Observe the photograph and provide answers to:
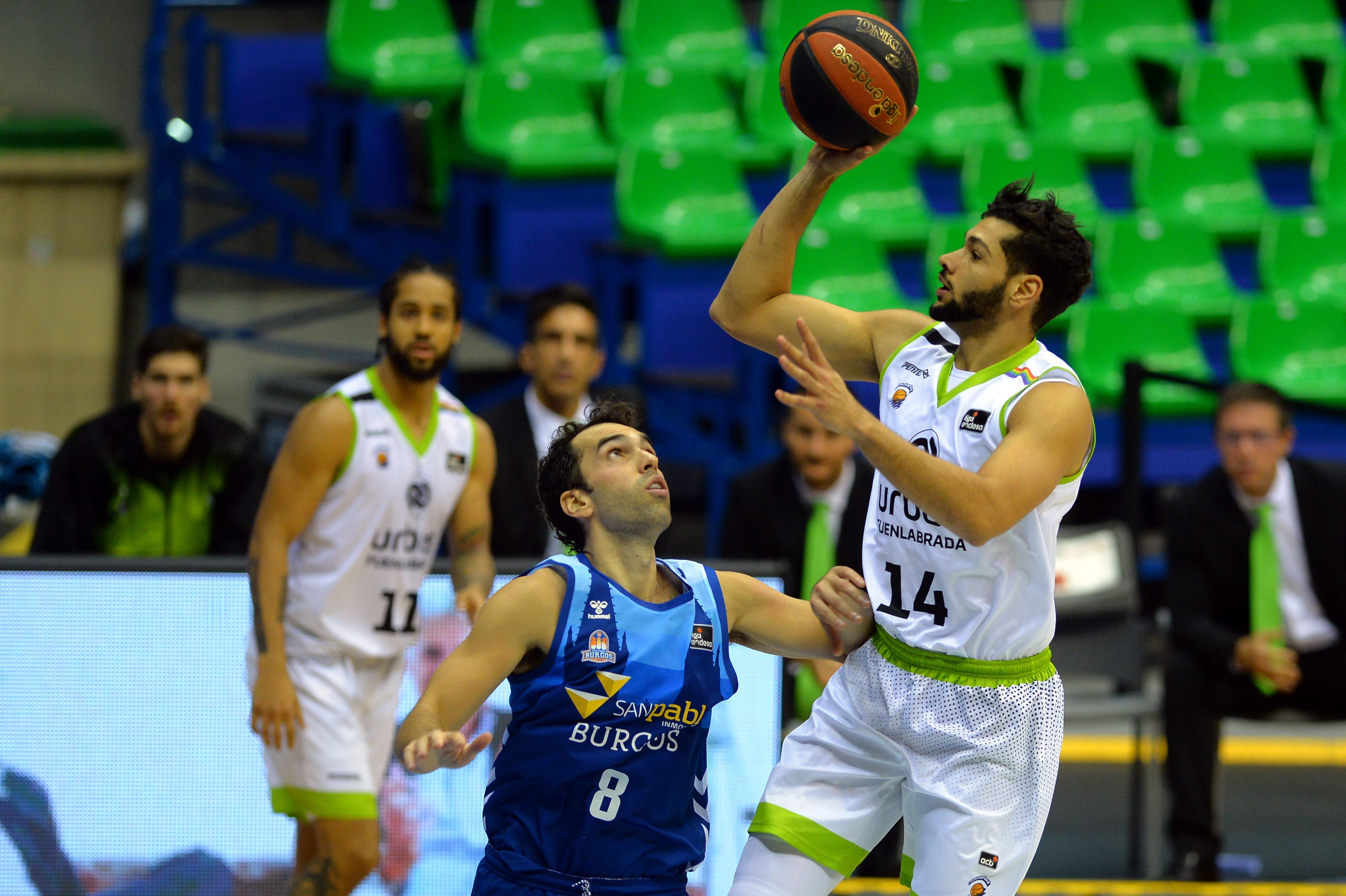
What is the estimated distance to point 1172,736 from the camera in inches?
223

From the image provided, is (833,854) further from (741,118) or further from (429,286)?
(741,118)

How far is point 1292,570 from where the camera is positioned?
6.01 metres

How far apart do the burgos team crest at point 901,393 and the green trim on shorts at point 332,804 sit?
2.07m

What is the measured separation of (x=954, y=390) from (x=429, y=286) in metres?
1.97

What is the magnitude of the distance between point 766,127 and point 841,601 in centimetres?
662

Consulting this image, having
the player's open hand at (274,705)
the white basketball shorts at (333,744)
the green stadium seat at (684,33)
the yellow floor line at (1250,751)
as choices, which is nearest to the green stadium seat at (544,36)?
the green stadium seat at (684,33)

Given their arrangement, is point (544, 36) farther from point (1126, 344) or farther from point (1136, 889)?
point (1136, 889)

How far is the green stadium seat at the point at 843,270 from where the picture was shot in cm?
810

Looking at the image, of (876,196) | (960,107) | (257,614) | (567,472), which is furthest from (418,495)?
(960,107)

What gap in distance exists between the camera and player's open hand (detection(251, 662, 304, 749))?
14.4ft

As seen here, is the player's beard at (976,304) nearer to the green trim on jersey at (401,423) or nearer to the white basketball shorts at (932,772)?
the white basketball shorts at (932,772)

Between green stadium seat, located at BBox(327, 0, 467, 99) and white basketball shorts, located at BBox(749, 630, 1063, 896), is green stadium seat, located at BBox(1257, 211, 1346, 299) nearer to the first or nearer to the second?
green stadium seat, located at BBox(327, 0, 467, 99)

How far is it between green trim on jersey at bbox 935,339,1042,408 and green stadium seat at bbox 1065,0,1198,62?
7.60m

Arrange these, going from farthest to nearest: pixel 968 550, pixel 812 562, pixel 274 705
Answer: pixel 812 562 → pixel 274 705 → pixel 968 550
